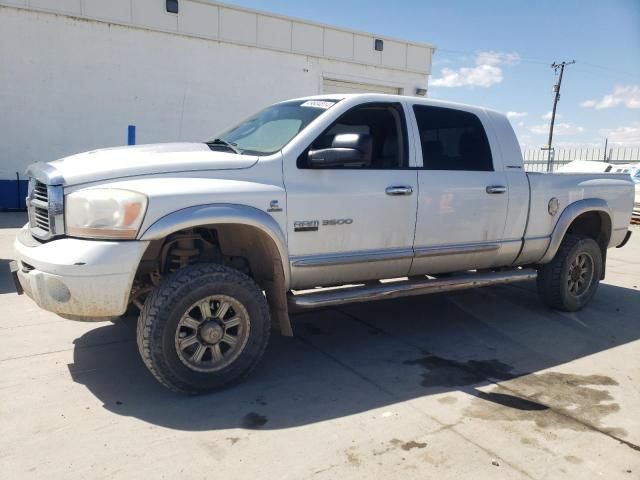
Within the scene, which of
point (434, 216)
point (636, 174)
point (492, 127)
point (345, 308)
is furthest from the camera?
point (636, 174)

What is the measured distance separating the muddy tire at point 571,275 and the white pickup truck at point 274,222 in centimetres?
26

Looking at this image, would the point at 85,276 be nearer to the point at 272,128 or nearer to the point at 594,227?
the point at 272,128

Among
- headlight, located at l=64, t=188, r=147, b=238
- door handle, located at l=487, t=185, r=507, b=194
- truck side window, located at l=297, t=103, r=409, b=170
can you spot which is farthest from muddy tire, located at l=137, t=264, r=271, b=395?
door handle, located at l=487, t=185, r=507, b=194

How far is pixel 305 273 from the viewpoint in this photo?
376cm

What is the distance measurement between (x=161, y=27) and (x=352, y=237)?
1229 centimetres

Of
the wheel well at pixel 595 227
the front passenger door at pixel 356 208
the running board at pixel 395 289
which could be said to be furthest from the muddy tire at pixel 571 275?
the front passenger door at pixel 356 208

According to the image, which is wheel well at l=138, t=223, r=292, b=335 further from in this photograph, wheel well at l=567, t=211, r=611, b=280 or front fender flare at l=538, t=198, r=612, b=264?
wheel well at l=567, t=211, r=611, b=280

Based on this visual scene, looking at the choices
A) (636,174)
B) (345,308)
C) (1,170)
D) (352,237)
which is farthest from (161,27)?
(636,174)

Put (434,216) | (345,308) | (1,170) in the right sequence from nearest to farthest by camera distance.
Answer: (434,216)
(345,308)
(1,170)

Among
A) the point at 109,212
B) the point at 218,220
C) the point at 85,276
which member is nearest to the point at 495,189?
the point at 218,220

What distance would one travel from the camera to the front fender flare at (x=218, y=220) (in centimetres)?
311

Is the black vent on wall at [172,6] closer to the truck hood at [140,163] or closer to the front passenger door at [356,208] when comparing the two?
the front passenger door at [356,208]

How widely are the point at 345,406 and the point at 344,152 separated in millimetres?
1673

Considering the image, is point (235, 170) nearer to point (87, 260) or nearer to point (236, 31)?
point (87, 260)
